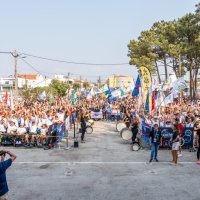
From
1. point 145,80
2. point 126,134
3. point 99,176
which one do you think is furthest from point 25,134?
point 145,80

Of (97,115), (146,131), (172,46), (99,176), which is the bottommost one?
(99,176)

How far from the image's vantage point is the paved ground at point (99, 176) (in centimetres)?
881

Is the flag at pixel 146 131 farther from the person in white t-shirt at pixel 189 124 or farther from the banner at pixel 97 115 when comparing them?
the banner at pixel 97 115

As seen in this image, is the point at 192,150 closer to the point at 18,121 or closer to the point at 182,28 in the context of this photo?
the point at 18,121

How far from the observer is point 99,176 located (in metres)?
10.6

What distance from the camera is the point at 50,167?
11.9m

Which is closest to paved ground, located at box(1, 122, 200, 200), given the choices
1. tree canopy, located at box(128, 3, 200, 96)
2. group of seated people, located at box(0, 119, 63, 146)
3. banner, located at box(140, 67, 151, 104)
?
group of seated people, located at box(0, 119, 63, 146)

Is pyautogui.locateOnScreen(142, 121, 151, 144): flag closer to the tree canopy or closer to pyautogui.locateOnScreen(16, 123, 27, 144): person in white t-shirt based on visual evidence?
pyautogui.locateOnScreen(16, 123, 27, 144): person in white t-shirt

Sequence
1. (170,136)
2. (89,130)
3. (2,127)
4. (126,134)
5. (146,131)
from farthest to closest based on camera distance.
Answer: (89,130), (126,134), (146,131), (2,127), (170,136)

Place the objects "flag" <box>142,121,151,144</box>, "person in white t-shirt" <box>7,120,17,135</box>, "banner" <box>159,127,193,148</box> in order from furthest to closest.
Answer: "flag" <box>142,121,151,144</box>, "person in white t-shirt" <box>7,120,17,135</box>, "banner" <box>159,127,193,148</box>

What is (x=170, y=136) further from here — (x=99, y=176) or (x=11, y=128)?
(x=11, y=128)

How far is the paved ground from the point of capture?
8812 mm

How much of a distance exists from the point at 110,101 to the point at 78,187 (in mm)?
24700

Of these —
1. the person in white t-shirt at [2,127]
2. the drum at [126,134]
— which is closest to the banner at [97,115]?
the drum at [126,134]
